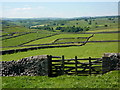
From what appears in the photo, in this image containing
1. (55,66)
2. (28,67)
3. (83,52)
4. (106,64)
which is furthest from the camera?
(83,52)

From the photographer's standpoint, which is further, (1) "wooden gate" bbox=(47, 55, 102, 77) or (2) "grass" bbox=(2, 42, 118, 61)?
(2) "grass" bbox=(2, 42, 118, 61)

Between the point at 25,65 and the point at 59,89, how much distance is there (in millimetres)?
7105

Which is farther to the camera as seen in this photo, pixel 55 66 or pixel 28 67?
pixel 28 67

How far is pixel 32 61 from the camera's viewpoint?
18.3 meters

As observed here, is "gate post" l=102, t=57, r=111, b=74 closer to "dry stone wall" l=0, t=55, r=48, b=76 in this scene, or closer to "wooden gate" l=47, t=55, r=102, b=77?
"wooden gate" l=47, t=55, r=102, b=77

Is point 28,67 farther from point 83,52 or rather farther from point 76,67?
point 83,52

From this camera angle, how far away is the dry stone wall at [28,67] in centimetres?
1800

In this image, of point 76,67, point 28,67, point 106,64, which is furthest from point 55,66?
point 106,64

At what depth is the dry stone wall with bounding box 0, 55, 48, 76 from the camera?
59.1 ft

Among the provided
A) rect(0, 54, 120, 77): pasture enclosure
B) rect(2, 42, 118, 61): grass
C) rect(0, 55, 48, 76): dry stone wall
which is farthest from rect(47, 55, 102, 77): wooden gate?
rect(2, 42, 118, 61): grass

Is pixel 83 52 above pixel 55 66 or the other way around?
the other way around

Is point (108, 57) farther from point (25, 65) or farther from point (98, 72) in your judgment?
point (25, 65)

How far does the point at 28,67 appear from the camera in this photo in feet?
61.1

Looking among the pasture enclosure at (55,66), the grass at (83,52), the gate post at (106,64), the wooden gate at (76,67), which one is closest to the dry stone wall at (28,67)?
the pasture enclosure at (55,66)
